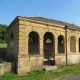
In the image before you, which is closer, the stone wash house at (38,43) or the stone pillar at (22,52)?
the stone pillar at (22,52)

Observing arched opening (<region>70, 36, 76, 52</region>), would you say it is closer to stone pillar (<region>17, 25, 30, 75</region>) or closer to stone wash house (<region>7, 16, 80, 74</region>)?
stone wash house (<region>7, 16, 80, 74</region>)

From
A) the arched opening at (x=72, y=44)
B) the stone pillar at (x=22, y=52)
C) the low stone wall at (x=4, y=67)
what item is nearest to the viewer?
the low stone wall at (x=4, y=67)

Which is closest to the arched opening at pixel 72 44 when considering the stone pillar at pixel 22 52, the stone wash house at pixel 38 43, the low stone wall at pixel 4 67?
the stone wash house at pixel 38 43

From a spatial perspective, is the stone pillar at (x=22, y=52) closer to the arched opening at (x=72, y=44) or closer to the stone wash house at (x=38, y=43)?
the stone wash house at (x=38, y=43)

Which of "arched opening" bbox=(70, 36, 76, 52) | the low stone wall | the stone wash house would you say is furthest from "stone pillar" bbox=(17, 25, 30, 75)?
"arched opening" bbox=(70, 36, 76, 52)

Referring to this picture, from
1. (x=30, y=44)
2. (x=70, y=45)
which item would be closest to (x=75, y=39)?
(x=70, y=45)

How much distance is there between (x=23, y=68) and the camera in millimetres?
12016

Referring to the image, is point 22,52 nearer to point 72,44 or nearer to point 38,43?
point 38,43

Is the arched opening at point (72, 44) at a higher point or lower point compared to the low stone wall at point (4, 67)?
higher

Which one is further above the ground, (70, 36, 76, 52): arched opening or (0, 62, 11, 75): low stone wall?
(70, 36, 76, 52): arched opening

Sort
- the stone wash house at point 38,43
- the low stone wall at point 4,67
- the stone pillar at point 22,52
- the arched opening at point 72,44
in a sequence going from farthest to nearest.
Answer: the arched opening at point 72,44
the stone wash house at point 38,43
the stone pillar at point 22,52
the low stone wall at point 4,67

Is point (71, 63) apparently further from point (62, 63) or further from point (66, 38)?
point (66, 38)

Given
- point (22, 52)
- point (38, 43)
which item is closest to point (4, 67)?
point (22, 52)

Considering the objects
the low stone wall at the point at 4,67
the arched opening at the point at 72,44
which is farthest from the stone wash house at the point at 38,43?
the low stone wall at the point at 4,67
